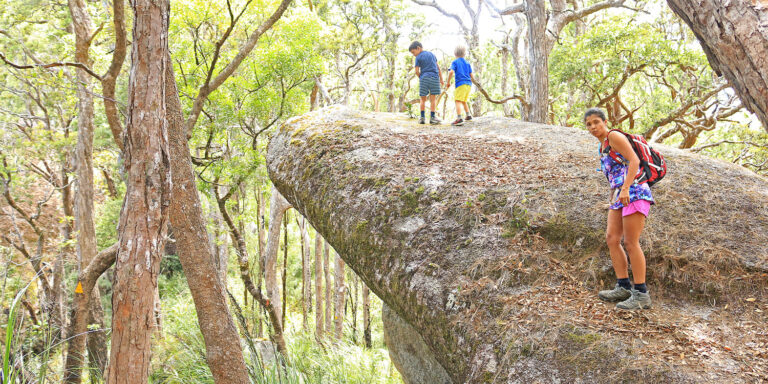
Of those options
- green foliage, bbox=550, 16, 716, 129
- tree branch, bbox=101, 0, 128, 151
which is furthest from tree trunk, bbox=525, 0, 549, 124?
tree branch, bbox=101, 0, 128, 151

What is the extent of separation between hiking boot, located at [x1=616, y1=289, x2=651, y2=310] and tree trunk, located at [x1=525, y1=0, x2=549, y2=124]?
6.39 m

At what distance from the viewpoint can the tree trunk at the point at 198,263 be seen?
14.6ft

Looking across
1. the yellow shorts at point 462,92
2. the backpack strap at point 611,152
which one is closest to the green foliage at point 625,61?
the yellow shorts at point 462,92

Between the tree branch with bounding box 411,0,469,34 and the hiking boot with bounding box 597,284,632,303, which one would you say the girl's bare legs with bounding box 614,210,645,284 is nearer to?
the hiking boot with bounding box 597,284,632,303

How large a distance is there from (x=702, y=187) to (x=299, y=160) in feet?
15.9

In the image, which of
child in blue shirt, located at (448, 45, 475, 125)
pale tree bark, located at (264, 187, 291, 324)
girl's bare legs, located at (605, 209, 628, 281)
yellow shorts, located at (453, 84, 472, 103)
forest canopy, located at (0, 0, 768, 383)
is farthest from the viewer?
pale tree bark, located at (264, 187, 291, 324)

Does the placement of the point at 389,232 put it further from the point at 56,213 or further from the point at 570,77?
the point at 56,213

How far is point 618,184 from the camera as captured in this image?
339 cm

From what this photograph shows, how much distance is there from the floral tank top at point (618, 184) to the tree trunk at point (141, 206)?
11.3ft

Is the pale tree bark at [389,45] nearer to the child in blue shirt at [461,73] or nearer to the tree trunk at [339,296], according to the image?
the tree trunk at [339,296]

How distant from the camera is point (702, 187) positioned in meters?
4.53

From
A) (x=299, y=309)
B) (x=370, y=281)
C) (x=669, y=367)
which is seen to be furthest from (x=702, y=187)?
(x=299, y=309)

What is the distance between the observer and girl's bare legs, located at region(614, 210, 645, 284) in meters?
3.24

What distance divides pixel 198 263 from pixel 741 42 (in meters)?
4.66
